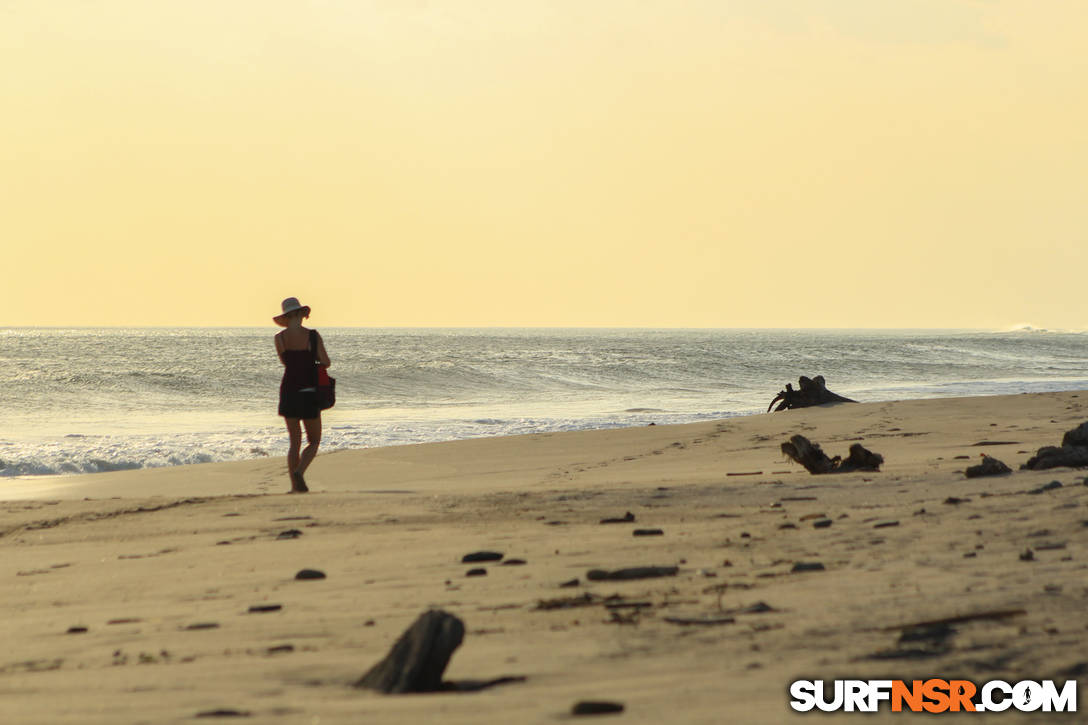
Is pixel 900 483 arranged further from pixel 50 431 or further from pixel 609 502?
pixel 50 431

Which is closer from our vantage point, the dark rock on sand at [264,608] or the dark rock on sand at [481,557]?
the dark rock on sand at [264,608]

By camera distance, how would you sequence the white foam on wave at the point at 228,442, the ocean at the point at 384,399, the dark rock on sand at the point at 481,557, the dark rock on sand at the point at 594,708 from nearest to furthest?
the dark rock on sand at the point at 594,708 → the dark rock on sand at the point at 481,557 → the white foam on wave at the point at 228,442 → the ocean at the point at 384,399

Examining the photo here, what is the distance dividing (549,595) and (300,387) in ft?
16.4

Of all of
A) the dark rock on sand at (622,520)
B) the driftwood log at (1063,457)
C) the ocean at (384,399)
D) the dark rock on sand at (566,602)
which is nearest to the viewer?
the dark rock on sand at (566,602)

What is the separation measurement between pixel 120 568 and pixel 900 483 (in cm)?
451

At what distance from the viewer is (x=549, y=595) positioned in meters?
4.12

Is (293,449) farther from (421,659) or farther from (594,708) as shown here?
(594,708)

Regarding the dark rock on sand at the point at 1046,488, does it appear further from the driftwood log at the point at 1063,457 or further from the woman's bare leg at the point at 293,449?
the woman's bare leg at the point at 293,449

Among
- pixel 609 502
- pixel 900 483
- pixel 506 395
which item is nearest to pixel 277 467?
pixel 609 502

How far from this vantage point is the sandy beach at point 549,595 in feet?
9.62

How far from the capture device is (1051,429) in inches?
472

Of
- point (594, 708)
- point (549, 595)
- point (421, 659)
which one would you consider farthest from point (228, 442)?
point (594, 708)

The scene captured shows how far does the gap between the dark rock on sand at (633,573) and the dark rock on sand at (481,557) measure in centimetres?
59

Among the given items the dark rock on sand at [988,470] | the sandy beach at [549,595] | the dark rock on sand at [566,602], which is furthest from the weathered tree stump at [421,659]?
the dark rock on sand at [988,470]
